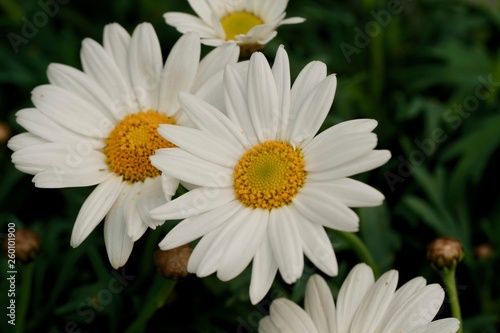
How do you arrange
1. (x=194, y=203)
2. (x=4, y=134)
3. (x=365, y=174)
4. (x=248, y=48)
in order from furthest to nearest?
(x=4, y=134)
(x=365, y=174)
(x=248, y=48)
(x=194, y=203)

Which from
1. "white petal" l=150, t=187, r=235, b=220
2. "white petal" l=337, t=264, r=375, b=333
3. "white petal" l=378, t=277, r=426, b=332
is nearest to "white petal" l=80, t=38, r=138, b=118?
"white petal" l=150, t=187, r=235, b=220

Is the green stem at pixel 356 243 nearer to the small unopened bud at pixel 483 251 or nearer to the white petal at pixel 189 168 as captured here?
the white petal at pixel 189 168

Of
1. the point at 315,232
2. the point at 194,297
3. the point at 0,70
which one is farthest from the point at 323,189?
the point at 0,70

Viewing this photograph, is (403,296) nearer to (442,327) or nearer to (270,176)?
(442,327)

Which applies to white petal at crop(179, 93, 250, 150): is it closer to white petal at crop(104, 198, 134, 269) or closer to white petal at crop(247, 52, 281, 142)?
white petal at crop(247, 52, 281, 142)

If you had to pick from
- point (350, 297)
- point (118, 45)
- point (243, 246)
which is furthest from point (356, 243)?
point (118, 45)
